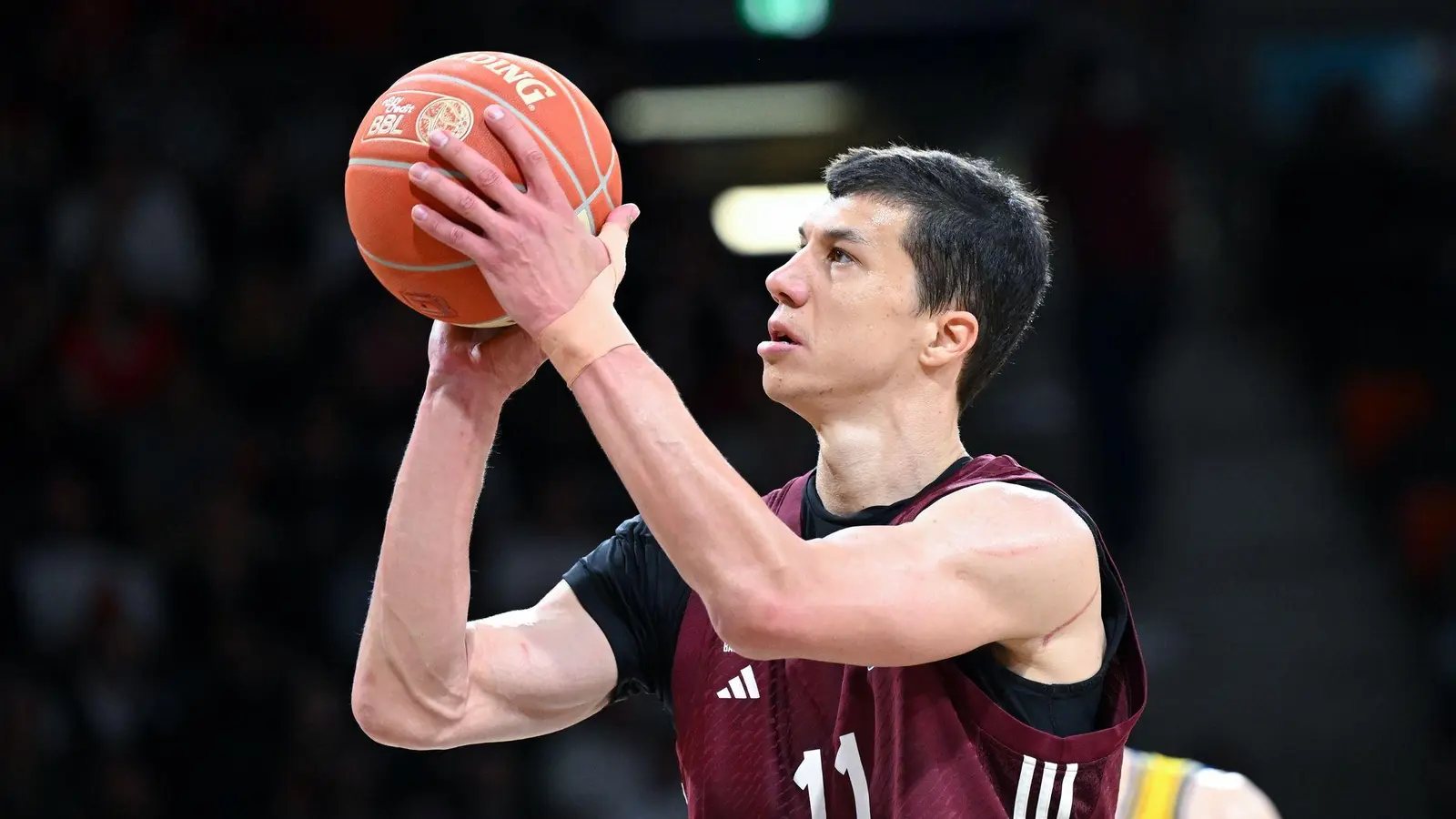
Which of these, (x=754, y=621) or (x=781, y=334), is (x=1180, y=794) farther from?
(x=754, y=621)

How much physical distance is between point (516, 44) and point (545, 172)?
593 centimetres

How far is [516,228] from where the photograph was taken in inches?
94.8

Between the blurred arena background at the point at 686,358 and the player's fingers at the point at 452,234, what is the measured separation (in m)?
4.47

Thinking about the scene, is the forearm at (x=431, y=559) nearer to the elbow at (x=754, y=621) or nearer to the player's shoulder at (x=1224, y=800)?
the elbow at (x=754, y=621)

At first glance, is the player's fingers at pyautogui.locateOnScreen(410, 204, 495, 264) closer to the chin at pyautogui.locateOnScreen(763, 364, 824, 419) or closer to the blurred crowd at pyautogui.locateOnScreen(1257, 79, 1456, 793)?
the chin at pyautogui.locateOnScreen(763, 364, 824, 419)

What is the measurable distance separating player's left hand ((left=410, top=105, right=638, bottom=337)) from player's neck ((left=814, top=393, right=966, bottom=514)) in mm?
683

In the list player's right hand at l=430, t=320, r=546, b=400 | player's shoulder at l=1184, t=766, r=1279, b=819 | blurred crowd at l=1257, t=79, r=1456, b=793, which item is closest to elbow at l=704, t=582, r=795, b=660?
player's right hand at l=430, t=320, r=546, b=400

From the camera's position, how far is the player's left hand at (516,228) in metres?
2.40

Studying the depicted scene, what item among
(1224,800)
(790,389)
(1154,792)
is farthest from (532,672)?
(1224,800)

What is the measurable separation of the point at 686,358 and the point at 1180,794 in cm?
409

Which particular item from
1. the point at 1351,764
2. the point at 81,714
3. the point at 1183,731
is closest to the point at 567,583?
the point at 81,714

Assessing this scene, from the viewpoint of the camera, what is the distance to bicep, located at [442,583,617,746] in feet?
9.66

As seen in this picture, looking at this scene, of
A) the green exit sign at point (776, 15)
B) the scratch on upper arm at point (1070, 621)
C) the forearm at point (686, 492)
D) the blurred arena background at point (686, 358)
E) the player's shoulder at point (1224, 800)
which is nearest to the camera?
the forearm at point (686, 492)

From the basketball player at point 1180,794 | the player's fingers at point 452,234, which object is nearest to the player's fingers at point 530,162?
the player's fingers at point 452,234
